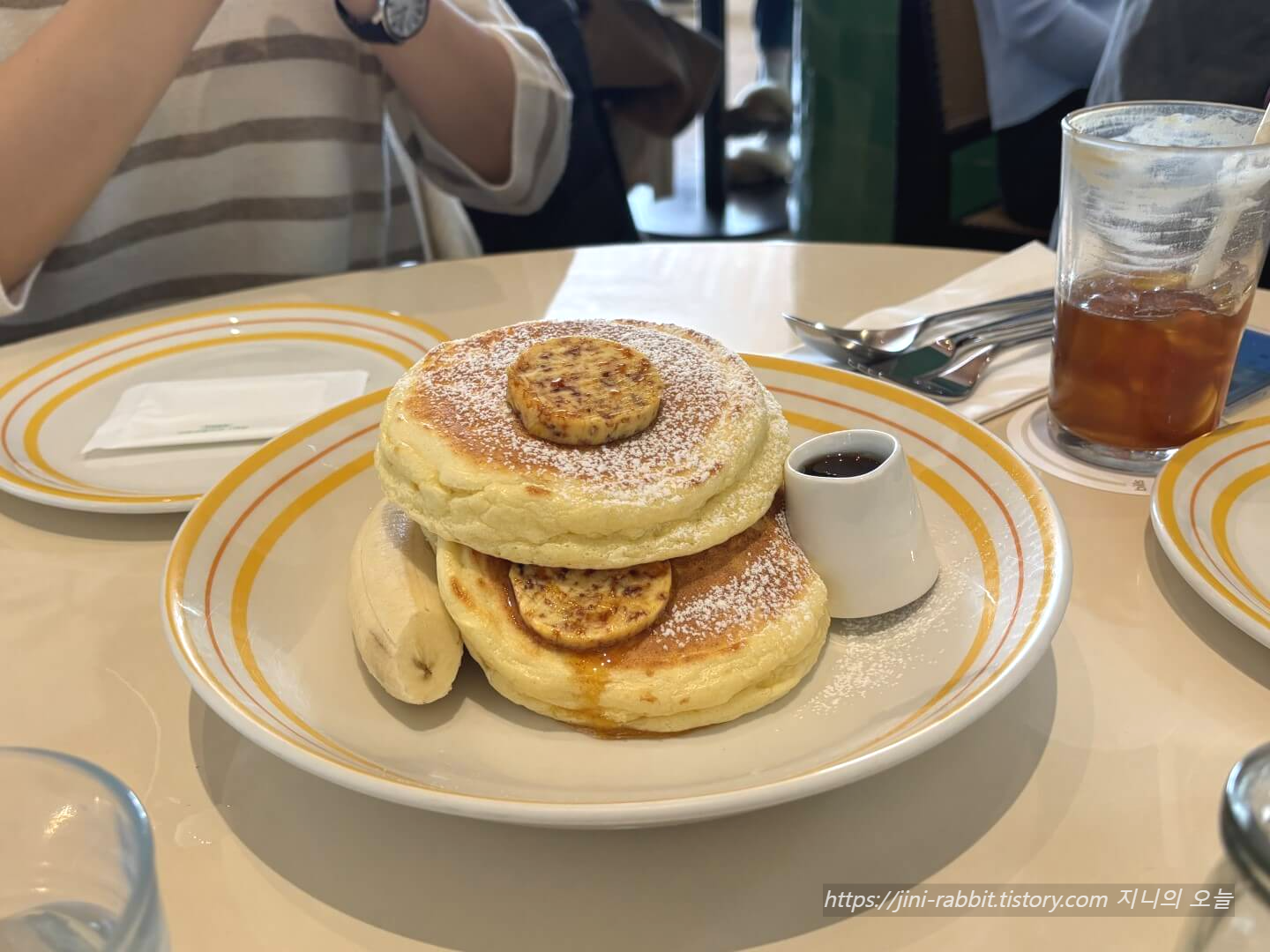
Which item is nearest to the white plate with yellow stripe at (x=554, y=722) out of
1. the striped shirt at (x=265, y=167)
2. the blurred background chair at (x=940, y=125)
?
the striped shirt at (x=265, y=167)

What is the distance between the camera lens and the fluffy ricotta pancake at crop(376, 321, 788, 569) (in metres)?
0.64

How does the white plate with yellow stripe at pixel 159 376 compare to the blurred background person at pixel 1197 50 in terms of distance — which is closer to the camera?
the white plate with yellow stripe at pixel 159 376

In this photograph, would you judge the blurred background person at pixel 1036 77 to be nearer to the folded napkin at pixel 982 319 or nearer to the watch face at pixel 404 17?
the folded napkin at pixel 982 319

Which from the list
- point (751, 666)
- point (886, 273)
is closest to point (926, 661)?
point (751, 666)

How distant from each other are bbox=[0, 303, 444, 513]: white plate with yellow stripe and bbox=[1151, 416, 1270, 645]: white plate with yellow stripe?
774 millimetres

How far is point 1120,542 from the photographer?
81cm

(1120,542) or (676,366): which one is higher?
(676,366)

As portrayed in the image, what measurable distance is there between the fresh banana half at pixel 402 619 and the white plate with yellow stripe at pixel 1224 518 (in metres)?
0.52

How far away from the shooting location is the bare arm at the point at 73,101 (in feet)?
4.10

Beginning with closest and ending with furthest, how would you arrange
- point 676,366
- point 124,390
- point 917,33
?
point 676,366, point 124,390, point 917,33

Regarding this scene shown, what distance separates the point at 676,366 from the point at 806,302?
54 cm

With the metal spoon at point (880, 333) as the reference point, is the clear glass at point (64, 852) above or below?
above

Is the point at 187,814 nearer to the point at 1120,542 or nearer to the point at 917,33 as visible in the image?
the point at 1120,542

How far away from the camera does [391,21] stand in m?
1.46
